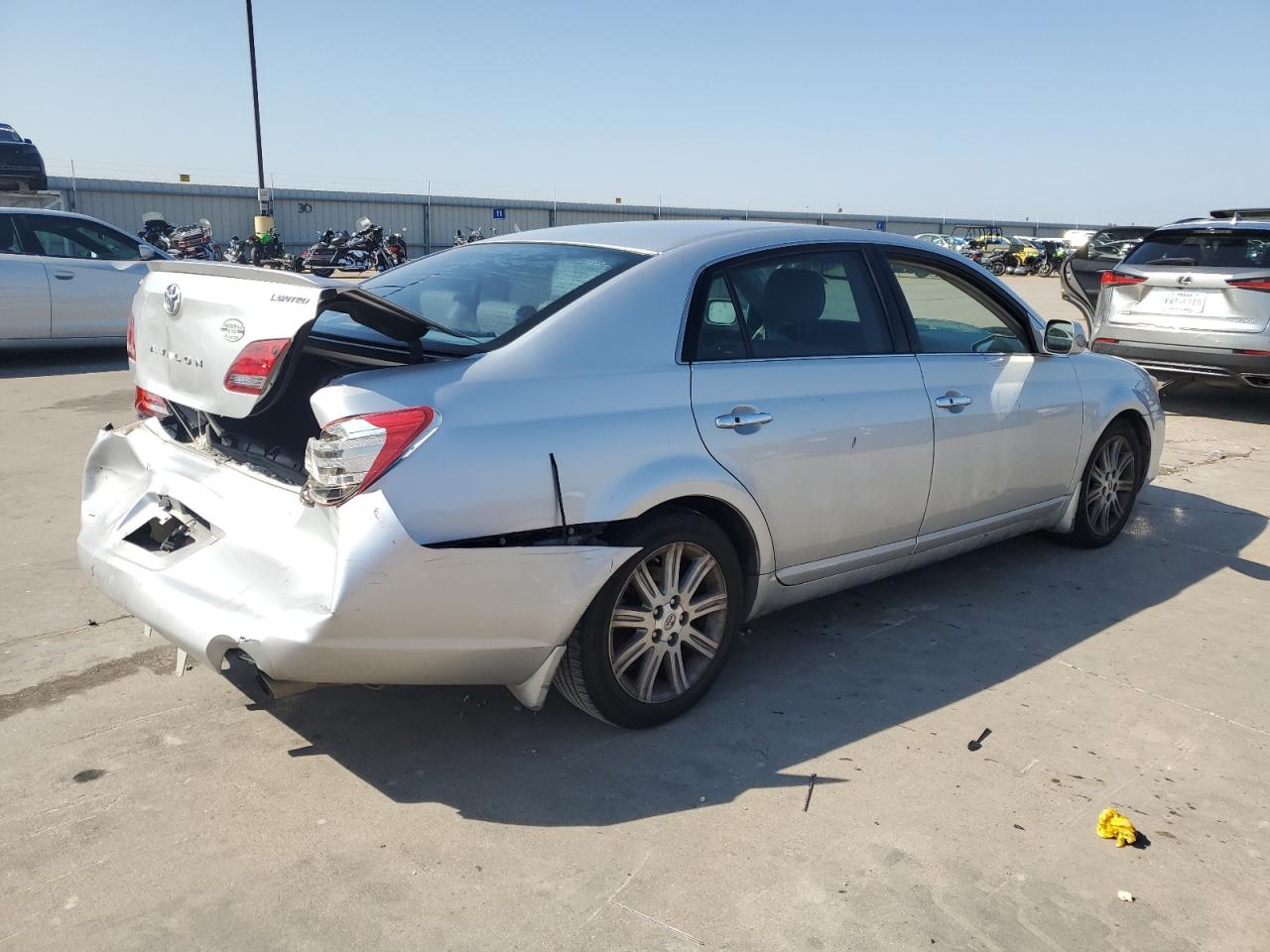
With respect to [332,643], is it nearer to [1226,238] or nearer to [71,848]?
[71,848]

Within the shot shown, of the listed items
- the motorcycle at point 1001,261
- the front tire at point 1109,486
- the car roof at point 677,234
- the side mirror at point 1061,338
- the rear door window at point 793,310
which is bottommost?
the motorcycle at point 1001,261

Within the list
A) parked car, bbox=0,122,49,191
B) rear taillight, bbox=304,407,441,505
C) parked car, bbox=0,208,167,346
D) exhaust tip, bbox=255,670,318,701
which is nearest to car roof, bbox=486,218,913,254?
rear taillight, bbox=304,407,441,505

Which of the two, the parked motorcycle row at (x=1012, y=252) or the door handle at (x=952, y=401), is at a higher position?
the door handle at (x=952, y=401)

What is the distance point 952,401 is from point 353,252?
24.7 meters

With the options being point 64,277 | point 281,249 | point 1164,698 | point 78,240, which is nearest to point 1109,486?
point 1164,698

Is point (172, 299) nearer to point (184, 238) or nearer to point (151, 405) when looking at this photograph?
point (151, 405)

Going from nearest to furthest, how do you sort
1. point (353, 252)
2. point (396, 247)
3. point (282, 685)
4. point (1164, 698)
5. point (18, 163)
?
point (282, 685)
point (1164, 698)
point (18, 163)
point (353, 252)
point (396, 247)

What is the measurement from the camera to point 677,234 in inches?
147

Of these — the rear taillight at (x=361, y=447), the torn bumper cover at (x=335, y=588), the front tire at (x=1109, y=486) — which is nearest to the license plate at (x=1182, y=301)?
the front tire at (x=1109, y=486)

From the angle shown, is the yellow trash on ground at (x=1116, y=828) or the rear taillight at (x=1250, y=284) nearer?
the yellow trash on ground at (x=1116, y=828)

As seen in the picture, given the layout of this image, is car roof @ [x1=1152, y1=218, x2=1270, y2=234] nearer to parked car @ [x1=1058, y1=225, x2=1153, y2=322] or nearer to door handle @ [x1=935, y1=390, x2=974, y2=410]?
parked car @ [x1=1058, y1=225, x2=1153, y2=322]

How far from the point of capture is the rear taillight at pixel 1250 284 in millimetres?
8664

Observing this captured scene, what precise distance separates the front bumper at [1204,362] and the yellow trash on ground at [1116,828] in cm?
660

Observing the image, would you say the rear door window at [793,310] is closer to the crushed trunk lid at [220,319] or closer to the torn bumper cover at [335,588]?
the torn bumper cover at [335,588]
